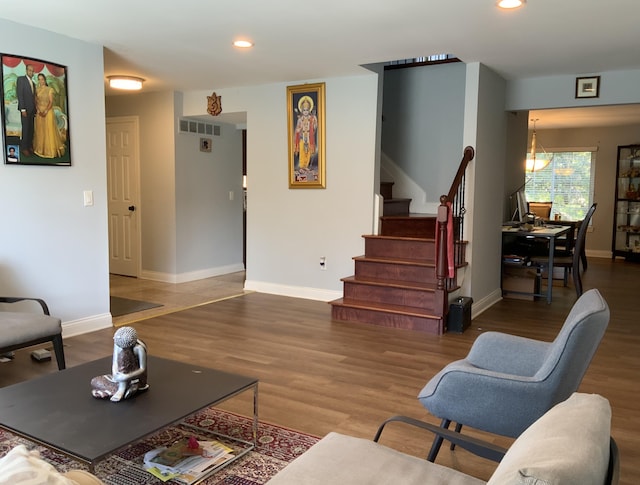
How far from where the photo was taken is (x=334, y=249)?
5.95 metres

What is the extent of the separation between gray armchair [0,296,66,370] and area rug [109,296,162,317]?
172 cm

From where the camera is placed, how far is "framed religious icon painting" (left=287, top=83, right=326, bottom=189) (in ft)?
19.2

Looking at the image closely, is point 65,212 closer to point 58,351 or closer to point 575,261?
point 58,351

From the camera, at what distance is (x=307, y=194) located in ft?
19.9

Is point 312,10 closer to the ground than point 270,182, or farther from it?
farther from it

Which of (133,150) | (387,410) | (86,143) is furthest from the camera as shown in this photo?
(133,150)

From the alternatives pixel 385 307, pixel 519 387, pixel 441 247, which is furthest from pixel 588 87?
pixel 519 387

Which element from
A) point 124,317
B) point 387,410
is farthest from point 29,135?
point 387,410

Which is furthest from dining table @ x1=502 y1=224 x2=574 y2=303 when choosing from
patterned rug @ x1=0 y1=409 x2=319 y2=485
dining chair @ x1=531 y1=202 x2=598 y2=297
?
patterned rug @ x1=0 y1=409 x2=319 y2=485

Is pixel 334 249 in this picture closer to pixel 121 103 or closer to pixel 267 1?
pixel 267 1

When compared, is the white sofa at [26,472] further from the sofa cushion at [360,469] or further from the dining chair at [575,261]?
the dining chair at [575,261]

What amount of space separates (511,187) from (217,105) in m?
3.93

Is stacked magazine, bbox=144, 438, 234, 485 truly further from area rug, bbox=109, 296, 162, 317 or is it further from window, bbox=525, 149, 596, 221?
window, bbox=525, 149, 596, 221

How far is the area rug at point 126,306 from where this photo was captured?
208 inches
